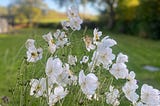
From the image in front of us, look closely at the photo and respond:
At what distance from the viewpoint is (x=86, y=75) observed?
1.79 metres

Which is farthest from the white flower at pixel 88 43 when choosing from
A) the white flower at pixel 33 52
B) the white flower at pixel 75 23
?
the white flower at pixel 33 52

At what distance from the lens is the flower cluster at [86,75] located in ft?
5.45

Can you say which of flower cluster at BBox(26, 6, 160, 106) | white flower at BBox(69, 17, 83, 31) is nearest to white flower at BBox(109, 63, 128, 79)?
flower cluster at BBox(26, 6, 160, 106)

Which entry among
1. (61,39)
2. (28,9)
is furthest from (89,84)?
(28,9)

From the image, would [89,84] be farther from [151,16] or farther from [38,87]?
[151,16]

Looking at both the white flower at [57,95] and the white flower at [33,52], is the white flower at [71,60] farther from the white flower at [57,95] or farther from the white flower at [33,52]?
the white flower at [57,95]

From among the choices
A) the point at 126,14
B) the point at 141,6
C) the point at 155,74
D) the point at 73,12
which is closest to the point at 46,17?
the point at 126,14

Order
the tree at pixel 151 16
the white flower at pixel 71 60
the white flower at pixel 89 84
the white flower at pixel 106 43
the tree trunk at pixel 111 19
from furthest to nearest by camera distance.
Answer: the tree trunk at pixel 111 19
the tree at pixel 151 16
the white flower at pixel 71 60
the white flower at pixel 106 43
the white flower at pixel 89 84

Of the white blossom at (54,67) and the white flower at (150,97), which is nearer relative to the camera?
the white blossom at (54,67)

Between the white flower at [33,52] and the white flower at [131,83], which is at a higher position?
the white flower at [33,52]

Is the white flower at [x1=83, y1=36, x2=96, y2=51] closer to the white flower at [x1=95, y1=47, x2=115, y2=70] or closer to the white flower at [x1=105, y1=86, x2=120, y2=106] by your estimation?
the white flower at [x1=95, y1=47, x2=115, y2=70]

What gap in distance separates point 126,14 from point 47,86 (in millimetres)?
26774

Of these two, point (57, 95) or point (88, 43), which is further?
point (88, 43)

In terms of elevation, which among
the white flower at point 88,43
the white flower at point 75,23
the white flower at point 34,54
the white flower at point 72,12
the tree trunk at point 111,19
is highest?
the white flower at point 72,12
